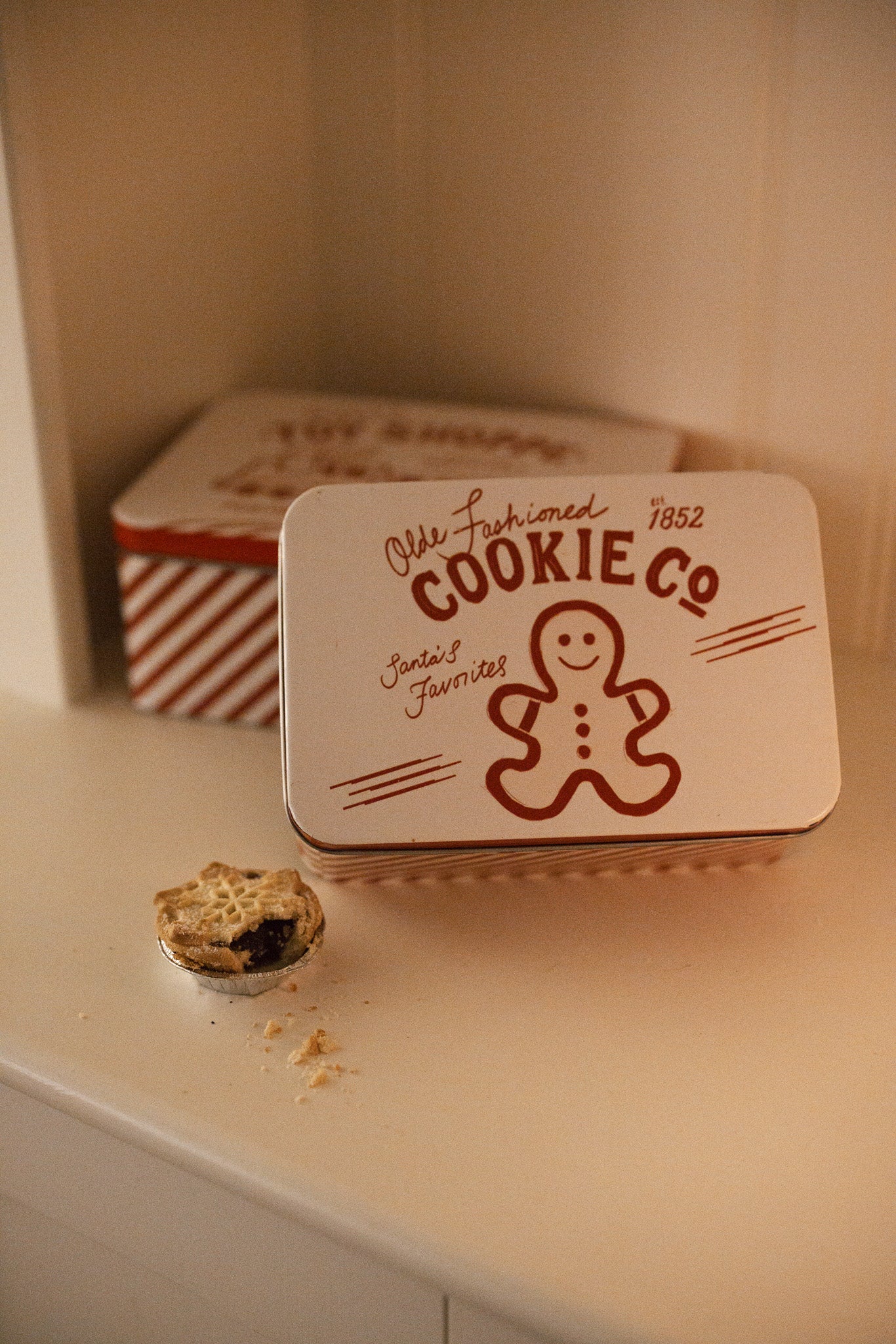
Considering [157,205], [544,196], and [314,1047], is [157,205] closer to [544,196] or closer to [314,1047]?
[544,196]

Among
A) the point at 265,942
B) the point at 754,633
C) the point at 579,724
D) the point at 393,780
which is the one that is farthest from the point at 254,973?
the point at 754,633

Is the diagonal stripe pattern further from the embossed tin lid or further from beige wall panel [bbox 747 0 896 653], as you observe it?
beige wall panel [bbox 747 0 896 653]

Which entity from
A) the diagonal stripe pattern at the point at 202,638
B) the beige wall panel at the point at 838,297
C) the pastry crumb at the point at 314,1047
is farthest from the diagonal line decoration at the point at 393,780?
the beige wall panel at the point at 838,297

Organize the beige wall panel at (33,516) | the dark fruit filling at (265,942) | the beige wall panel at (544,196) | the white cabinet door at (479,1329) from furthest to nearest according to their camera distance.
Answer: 1. the beige wall panel at (544,196)
2. the beige wall panel at (33,516)
3. the dark fruit filling at (265,942)
4. the white cabinet door at (479,1329)

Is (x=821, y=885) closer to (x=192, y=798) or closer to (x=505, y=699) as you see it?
(x=505, y=699)

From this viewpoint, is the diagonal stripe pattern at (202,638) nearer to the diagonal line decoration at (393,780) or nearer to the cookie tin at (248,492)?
the cookie tin at (248,492)

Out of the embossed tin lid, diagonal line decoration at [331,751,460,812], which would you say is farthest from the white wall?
diagonal line decoration at [331,751,460,812]

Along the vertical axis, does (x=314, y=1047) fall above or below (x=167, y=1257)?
above
